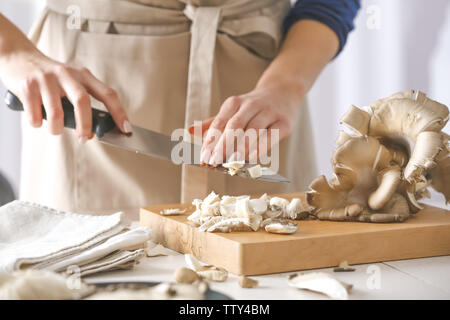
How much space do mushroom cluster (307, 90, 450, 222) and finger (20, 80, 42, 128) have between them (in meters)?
0.50

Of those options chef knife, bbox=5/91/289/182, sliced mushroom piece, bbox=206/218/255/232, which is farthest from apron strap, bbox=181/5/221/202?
sliced mushroom piece, bbox=206/218/255/232

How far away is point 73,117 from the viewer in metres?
1.03

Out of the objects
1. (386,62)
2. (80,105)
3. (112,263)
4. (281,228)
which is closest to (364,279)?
(281,228)

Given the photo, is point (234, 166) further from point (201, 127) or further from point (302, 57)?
point (302, 57)

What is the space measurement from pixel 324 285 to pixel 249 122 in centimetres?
47

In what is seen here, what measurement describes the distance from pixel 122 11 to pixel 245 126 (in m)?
0.42

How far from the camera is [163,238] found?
2.95 ft

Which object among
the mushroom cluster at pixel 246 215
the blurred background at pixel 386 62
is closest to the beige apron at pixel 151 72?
the mushroom cluster at pixel 246 215

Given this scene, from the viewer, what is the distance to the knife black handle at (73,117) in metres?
1.01

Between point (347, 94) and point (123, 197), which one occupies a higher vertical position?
point (347, 94)

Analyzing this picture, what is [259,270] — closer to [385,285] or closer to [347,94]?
[385,285]

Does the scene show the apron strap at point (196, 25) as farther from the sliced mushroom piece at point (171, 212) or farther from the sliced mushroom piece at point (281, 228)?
the sliced mushroom piece at point (281, 228)

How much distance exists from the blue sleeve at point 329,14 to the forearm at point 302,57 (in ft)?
0.05

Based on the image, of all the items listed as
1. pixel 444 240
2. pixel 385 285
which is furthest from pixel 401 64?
pixel 385 285
